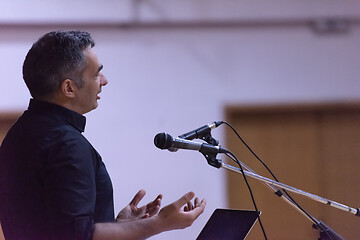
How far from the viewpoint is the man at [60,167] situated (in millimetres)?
1387

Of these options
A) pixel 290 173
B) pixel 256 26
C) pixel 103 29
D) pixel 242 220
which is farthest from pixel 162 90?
pixel 242 220

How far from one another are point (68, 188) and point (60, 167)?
6cm

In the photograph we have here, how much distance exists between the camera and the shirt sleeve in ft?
4.47

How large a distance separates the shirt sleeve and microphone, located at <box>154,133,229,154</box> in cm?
22

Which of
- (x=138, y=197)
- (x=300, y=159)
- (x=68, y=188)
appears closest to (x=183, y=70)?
(x=300, y=159)

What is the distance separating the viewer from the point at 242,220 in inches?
65.7

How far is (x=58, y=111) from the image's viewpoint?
1.58m

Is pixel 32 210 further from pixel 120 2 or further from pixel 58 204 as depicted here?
pixel 120 2

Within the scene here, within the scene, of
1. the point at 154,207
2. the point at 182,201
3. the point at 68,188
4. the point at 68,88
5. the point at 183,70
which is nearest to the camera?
the point at 68,188

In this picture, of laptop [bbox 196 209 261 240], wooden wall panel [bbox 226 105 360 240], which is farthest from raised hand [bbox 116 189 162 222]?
wooden wall panel [bbox 226 105 360 240]

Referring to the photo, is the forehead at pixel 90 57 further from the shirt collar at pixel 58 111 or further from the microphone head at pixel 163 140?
the microphone head at pixel 163 140

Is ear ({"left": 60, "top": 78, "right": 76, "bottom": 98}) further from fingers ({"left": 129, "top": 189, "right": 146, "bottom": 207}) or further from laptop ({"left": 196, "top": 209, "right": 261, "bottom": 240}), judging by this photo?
laptop ({"left": 196, "top": 209, "right": 261, "bottom": 240})

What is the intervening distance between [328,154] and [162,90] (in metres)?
1.54

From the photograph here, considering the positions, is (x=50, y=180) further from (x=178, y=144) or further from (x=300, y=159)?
(x=300, y=159)
